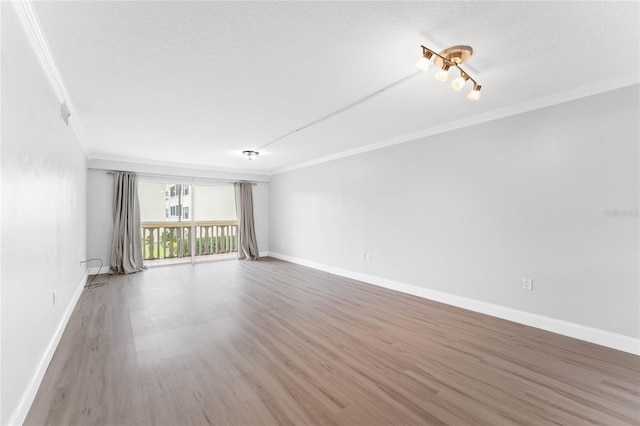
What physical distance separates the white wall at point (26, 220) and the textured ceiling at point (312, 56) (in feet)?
1.16

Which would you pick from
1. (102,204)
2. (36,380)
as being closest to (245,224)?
(102,204)

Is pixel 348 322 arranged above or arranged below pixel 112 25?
below

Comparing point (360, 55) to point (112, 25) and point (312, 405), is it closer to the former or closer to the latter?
point (112, 25)

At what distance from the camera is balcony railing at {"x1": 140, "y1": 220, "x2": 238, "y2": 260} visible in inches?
269

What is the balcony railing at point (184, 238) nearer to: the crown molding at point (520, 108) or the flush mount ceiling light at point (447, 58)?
the crown molding at point (520, 108)

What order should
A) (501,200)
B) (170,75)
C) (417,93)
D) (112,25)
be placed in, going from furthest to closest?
(501,200) → (417,93) → (170,75) → (112,25)

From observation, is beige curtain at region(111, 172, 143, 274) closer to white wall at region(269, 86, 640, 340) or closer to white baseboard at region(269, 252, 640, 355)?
white wall at region(269, 86, 640, 340)

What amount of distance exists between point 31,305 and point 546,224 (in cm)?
441

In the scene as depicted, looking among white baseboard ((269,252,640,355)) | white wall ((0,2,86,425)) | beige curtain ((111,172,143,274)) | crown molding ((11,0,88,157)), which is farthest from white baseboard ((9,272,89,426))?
white baseboard ((269,252,640,355))

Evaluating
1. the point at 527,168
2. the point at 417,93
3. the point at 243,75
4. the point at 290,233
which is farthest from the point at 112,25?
the point at 290,233

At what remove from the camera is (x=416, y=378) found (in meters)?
2.01

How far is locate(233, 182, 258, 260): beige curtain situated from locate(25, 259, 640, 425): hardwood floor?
3.52 m

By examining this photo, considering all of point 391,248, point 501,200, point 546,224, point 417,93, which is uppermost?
point 417,93

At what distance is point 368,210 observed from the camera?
474cm
